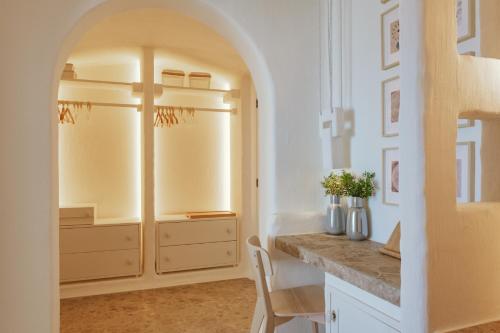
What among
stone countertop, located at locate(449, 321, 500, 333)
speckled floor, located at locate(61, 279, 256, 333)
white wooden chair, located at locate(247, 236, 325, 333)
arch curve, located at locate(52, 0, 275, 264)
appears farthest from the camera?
speckled floor, located at locate(61, 279, 256, 333)

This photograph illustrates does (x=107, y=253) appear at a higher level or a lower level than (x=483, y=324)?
lower

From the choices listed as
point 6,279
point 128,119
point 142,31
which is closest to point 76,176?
point 128,119

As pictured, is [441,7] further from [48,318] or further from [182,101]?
[182,101]

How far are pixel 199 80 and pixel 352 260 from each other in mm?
2978

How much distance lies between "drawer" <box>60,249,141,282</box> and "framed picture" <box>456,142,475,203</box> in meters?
3.02

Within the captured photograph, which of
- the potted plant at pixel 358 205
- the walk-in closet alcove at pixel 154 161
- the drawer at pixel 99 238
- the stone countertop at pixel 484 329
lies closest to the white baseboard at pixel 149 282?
the walk-in closet alcove at pixel 154 161

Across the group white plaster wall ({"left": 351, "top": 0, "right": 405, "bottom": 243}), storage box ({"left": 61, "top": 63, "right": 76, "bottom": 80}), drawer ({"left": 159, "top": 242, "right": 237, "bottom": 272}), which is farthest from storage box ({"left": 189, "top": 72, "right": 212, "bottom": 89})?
white plaster wall ({"left": 351, "top": 0, "right": 405, "bottom": 243})

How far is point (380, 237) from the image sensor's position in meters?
1.80

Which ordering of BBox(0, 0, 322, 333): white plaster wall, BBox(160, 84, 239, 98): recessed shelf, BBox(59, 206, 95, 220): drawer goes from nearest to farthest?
BBox(0, 0, 322, 333): white plaster wall → BBox(59, 206, 95, 220): drawer → BBox(160, 84, 239, 98): recessed shelf

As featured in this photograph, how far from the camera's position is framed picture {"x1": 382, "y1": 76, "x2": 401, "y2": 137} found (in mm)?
1683

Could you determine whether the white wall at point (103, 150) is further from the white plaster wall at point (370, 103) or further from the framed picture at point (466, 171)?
the framed picture at point (466, 171)

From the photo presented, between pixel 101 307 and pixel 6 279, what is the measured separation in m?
1.79

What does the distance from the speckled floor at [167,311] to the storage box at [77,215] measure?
717mm

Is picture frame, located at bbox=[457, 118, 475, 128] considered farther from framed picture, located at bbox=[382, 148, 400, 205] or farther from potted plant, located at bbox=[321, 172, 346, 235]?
potted plant, located at bbox=[321, 172, 346, 235]
